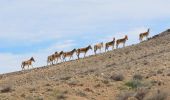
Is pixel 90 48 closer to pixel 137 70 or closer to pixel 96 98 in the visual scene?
pixel 137 70

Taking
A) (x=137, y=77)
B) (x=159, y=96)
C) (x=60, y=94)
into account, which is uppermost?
(x=137, y=77)

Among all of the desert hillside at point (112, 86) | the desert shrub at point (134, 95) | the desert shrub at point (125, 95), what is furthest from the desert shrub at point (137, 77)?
the desert shrub at point (125, 95)

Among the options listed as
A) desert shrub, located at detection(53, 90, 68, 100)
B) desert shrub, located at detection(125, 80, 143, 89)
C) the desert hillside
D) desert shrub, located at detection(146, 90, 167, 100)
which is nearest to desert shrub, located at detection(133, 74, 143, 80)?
the desert hillside

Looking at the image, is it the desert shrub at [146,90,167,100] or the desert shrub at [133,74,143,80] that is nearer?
the desert shrub at [146,90,167,100]

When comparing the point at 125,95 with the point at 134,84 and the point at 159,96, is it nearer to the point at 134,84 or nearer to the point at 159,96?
the point at 159,96

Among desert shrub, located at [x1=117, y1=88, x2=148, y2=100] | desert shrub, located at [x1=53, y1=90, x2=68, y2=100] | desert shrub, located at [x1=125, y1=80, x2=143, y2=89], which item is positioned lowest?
desert shrub, located at [x1=117, y1=88, x2=148, y2=100]

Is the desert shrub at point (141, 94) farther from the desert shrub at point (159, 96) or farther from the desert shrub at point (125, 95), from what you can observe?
the desert shrub at point (159, 96)

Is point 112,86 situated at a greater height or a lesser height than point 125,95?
greater

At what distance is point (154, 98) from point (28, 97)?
7111mm

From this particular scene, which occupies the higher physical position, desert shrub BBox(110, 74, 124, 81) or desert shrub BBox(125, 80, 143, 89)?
desert shrub BBox(110, 74, 124, 81)

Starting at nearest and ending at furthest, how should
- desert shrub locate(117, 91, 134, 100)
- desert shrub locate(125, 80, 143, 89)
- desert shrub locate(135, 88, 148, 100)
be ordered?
desert shrub locate(117, 91, 134, 100) < desert shrub locate(135, 88, 148, 100) < desert shrub locate(125, 80, 143, 89)

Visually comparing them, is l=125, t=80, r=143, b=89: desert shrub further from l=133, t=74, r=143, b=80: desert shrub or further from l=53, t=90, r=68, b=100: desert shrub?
l=53, t=90, r=68, b=100: desert shrub

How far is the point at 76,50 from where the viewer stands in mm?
68562

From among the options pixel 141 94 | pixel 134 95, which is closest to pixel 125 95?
pixel 134 95
